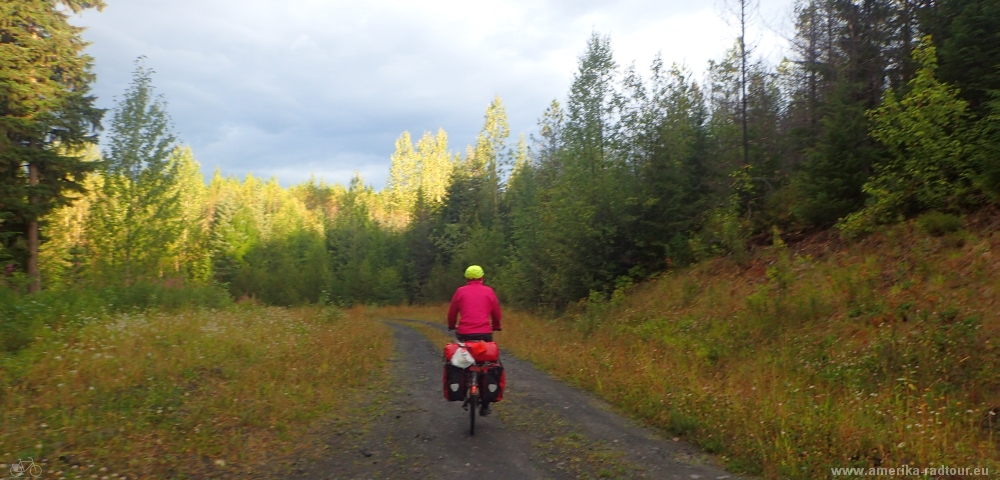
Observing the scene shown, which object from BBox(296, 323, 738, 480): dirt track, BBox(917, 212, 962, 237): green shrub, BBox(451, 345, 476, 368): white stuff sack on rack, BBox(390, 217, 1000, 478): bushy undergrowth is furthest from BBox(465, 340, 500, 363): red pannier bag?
BBox(917, 212, 962, 237): green shrub

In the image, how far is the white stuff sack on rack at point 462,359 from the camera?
316 inches

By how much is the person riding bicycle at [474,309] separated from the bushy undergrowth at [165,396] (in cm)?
260

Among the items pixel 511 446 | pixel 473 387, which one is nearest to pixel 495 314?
pixel 473 387

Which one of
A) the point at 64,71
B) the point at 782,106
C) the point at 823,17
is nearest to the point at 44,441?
the point at 64,71

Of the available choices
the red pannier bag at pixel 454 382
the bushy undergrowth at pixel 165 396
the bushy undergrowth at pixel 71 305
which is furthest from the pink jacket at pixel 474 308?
the bushy undergrowth at pixel 71 305

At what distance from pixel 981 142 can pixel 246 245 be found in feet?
242

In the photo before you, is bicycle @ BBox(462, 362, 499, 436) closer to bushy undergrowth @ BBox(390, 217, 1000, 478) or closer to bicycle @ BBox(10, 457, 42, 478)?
bushy undergrowth @ BBox(390, 217, 1000, 478)

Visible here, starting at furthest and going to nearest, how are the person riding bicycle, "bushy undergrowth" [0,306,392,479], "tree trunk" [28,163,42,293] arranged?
"tree trunk" [28,163,42,293] → the person riding bicycle → "bushy undergrowth" [0,306,392,479]

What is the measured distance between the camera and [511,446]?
Result: 738 centimetres

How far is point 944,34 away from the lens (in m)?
15.9

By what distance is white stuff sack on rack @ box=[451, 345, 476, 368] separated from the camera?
8.04 meters

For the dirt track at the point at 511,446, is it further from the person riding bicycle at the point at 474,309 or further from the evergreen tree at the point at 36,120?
the evergreen tree at the point at 36,120

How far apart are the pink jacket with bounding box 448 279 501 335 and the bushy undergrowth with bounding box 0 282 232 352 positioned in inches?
312

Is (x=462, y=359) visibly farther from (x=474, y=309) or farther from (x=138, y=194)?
(x=138, y=194)
